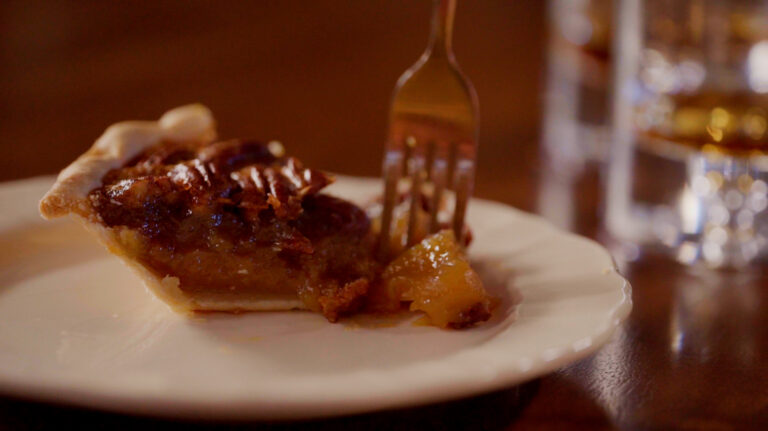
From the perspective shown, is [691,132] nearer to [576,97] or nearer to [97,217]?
[576,97]

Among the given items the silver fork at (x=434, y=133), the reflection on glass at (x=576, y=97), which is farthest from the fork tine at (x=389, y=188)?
the reflection on glass at (x=576, y=97)

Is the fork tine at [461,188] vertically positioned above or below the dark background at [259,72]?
above

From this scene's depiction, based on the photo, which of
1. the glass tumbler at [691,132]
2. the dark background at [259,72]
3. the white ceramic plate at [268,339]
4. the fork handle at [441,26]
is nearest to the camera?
the white ceramic plate at [268,339]

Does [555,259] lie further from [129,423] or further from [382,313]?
[129,423]

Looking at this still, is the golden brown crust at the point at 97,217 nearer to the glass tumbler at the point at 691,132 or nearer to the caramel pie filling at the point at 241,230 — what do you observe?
the caramel pie filling at the point at 241,230

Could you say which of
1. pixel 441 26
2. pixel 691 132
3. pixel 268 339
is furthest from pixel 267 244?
pixel 691 132

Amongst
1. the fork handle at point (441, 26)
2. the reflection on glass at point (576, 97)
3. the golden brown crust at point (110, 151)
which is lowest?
the reflection on glass at point (576, 97)

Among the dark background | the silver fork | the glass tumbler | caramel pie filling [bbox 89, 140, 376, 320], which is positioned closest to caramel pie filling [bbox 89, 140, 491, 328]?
caramel pie filling [bbox 89, 140, 376, 320]

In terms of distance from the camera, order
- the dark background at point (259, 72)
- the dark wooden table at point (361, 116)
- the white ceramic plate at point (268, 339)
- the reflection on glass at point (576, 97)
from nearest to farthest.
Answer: the white ceramic plate at point (268, 339), the dark wooden table at point (361, 116), the reflection on glass at point (576, 97), the dark background at point (259, 72)

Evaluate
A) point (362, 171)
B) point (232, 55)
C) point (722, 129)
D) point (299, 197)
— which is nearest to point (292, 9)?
point (232, 55)
